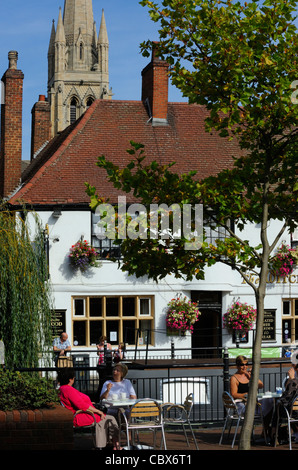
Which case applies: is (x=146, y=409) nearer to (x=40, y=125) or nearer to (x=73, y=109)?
(x=40, y=125)

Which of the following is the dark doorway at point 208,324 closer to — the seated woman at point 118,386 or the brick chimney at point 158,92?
the brick chimney at point 158,92

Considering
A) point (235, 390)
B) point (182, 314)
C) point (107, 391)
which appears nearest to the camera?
point (107, 391)

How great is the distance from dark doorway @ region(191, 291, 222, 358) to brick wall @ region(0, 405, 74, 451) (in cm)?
1676

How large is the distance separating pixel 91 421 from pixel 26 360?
5.51 m

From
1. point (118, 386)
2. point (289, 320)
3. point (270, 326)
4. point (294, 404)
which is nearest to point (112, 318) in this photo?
point (270, 326)

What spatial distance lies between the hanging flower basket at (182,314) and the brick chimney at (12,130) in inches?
302

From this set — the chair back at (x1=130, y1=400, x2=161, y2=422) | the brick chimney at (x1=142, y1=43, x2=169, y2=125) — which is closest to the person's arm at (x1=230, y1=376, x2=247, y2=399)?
the chair back at (x1=130, y1=400, x2=161, y2=422)

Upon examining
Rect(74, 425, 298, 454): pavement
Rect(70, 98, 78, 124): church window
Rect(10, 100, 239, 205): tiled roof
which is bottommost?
Rect(74, 425, 298, 454): pavement

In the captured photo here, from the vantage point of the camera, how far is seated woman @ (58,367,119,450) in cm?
1236

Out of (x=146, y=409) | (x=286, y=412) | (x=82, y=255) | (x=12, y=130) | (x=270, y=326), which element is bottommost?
(x=286, y=412)

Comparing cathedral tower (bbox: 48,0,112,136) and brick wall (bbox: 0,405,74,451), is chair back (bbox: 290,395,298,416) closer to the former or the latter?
brick wall (bbox: 0,405,74,451)

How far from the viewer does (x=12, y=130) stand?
1231 inches

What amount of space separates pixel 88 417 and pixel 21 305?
578 centimetres

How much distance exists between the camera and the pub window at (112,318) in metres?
28.3
